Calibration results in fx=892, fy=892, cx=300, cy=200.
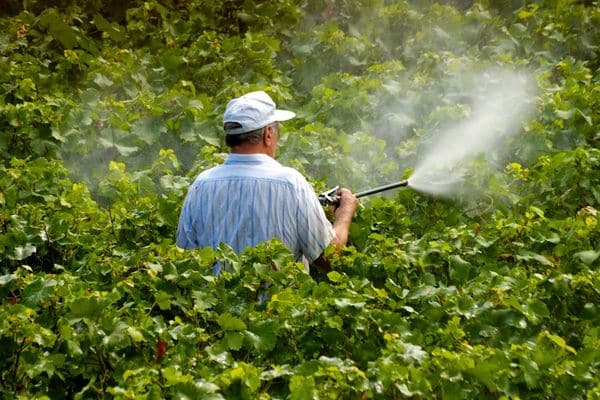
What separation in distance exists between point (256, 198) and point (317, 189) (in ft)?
3.49

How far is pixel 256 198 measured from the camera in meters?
3.94

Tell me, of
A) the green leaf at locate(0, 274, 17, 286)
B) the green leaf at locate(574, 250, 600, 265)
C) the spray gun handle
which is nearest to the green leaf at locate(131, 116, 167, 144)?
the spray gun handle

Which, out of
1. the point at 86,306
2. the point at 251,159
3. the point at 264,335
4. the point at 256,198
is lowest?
the point at 264,335

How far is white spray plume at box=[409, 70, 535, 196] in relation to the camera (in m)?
5.61

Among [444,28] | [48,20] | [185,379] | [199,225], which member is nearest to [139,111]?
[48,20]

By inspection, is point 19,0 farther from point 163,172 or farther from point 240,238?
point 240,238

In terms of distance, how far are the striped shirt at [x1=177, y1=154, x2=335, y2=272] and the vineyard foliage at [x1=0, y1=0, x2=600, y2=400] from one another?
0.71 ft

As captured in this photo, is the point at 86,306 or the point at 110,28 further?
the point at 110,28

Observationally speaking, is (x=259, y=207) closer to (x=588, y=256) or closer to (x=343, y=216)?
(x=343, y=216)

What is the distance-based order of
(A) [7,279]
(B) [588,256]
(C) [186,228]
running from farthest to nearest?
(C) [186,228], (B) [588,256], (A) [7,279]

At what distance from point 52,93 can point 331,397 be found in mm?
4495

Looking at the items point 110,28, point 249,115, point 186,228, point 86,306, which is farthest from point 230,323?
point 110,28

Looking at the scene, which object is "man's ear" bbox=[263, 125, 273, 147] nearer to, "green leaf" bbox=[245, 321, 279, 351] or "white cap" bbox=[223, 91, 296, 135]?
"white cap" bbox=[223, 91, 296, 135]

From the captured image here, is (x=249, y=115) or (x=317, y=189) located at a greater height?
(x=249, y=115)
